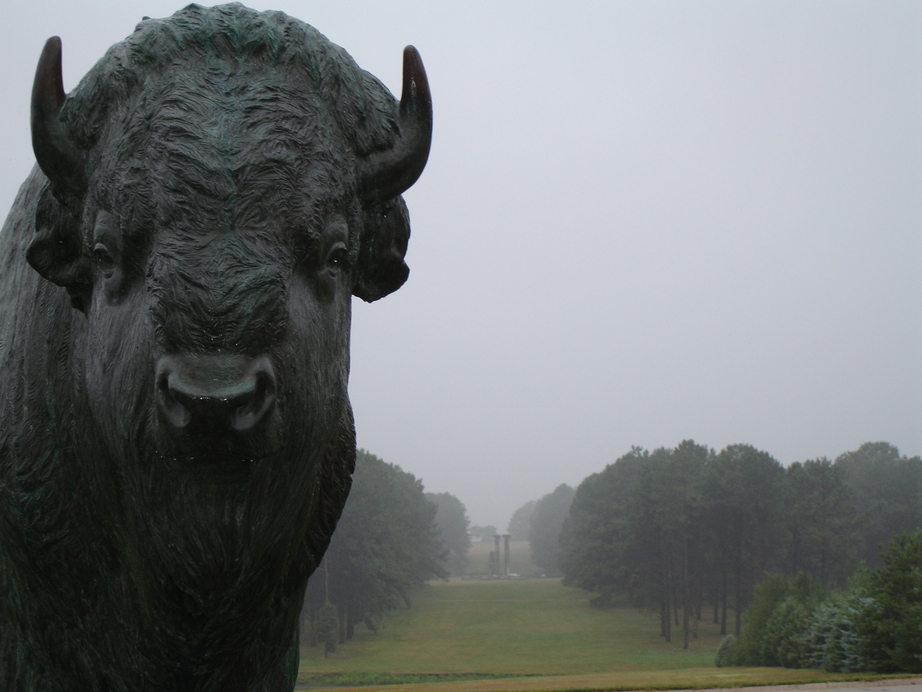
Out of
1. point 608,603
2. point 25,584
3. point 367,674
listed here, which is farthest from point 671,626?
point 25,584

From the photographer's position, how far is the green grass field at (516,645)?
40219 mm

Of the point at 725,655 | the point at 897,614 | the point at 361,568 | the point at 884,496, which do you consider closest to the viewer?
the point at 897,614

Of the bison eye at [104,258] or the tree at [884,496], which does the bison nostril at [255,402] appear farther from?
the tree at [884,496]

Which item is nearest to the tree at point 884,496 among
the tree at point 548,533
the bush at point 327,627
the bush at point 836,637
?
the bush at point 836,637

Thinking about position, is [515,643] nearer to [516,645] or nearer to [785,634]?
[516,645]

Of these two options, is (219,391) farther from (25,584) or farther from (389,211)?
(25,584)

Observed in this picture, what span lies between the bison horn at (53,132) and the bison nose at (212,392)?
0.79 m

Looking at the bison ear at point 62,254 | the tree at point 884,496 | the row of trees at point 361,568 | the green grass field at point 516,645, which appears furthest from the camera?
the tree at point 884,496

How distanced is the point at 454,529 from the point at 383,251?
142193 mm

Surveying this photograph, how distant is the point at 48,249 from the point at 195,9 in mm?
807

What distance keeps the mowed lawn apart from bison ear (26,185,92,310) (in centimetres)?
4018

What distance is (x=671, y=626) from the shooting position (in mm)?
53656

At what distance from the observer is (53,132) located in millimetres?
2180

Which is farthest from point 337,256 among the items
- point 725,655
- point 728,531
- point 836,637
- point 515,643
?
point 728,531
